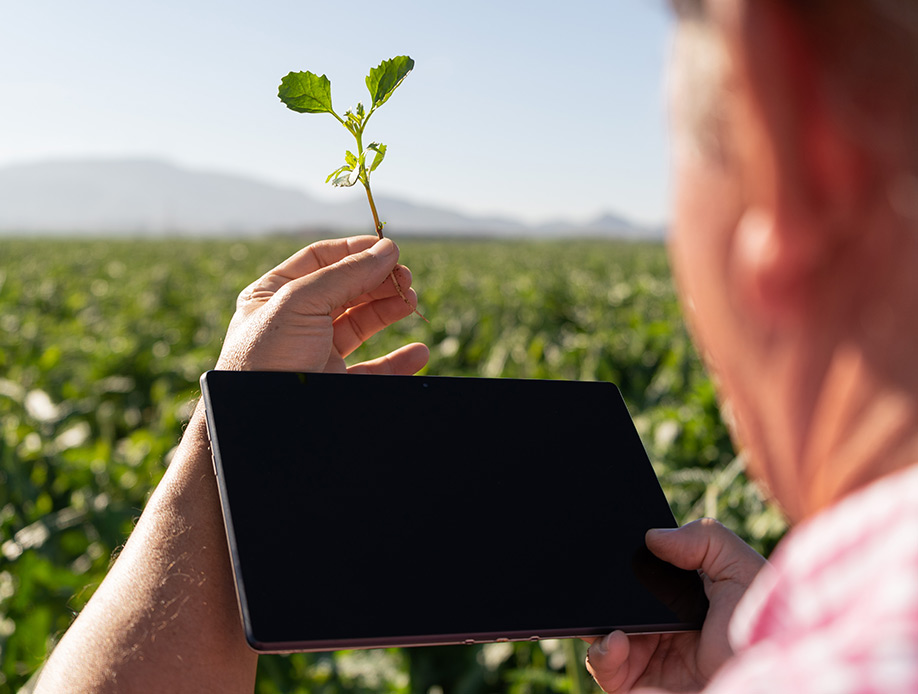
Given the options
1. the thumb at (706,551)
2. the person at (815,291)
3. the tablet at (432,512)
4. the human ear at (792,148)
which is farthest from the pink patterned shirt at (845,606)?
the thumb at (706,551)

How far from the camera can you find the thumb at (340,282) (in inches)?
62.5

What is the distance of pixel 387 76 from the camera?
4.38 ft

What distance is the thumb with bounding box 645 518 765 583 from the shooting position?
1.33 metres

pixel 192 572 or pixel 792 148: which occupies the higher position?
pixel 792 148

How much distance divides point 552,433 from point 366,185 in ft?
1.60

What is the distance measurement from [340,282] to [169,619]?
62cm

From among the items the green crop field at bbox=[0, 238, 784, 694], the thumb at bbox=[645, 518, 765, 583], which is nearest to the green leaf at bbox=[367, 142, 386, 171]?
the green crop field at bbox=[0, 238, 784, 694]

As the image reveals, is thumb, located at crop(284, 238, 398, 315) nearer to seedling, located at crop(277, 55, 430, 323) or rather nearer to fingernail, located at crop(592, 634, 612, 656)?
seedling, located at crop(277, 55, 430, 323)

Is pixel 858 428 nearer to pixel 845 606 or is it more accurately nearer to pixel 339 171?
pixel 845 606

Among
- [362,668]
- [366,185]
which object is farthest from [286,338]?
[362,668]

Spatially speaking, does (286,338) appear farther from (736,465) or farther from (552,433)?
(736,465)

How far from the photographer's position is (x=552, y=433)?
140 centimetres

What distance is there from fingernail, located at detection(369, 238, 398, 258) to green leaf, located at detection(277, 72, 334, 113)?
0.33m


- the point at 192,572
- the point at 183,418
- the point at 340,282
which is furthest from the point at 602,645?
the point at 183,418
